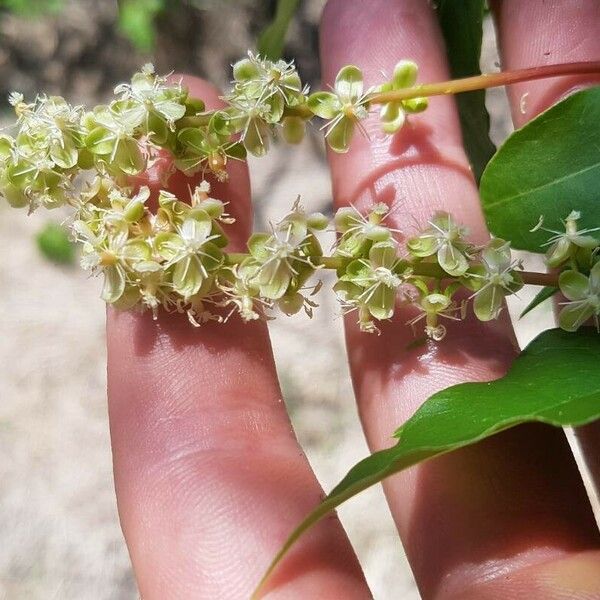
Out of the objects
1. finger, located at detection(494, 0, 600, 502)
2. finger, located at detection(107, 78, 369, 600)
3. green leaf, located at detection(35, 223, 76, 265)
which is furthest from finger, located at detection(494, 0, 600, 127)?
green leaf, located at detection(35, 223, 76, 265)

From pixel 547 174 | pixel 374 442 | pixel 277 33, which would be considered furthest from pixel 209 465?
pixel 277 33

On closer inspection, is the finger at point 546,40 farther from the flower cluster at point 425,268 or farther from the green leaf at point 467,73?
the flower cluster at point 425,268

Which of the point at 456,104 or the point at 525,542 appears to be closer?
the point at 525,542

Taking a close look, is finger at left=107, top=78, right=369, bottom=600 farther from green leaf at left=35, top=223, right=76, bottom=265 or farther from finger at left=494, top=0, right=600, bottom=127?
green leaf at left=35, top=223, right=76, bottom=265

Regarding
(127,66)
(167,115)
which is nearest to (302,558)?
(167,115)

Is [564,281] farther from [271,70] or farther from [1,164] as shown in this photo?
[1,164]

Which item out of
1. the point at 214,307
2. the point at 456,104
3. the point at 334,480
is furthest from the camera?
the point at 334,480
